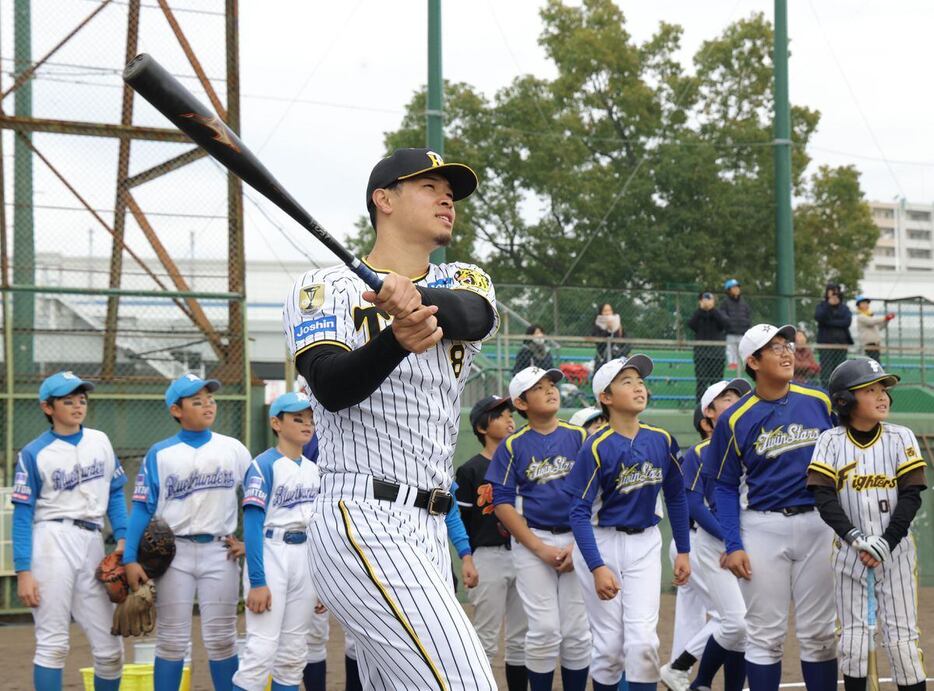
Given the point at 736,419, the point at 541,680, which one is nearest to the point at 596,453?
the point at 736,419

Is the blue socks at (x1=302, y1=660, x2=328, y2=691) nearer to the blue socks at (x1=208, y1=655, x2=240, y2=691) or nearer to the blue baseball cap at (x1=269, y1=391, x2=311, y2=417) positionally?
the blue socks at (x1=208, y1=655, x2=240, y2=691)

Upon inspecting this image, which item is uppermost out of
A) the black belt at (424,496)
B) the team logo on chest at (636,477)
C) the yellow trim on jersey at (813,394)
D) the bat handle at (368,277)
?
the bat handle at (368,277)

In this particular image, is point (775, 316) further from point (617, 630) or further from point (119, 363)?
point (617, 630)

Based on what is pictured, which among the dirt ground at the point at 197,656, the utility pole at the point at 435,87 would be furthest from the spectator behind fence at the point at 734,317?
the utility pole at the point at 435,87

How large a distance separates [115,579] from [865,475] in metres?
4.32

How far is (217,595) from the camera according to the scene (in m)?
7.57

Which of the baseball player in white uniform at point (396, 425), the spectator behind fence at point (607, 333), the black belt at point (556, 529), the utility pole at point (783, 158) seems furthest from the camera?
the utility pole at point (783, 158)

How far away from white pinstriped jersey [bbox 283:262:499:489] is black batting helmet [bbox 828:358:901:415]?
3592 mm

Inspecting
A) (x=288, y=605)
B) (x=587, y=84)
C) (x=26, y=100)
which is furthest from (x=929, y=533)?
(x=587, y=84)

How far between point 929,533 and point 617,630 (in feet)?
30.5

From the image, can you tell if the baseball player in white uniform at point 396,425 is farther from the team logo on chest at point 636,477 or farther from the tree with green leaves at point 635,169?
the tree with green leaves at point 635,169

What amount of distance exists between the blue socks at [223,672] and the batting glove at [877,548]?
374cm

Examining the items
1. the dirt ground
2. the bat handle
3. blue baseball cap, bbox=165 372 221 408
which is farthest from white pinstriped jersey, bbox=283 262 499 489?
the dirt ground

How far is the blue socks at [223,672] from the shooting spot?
7.59 m
